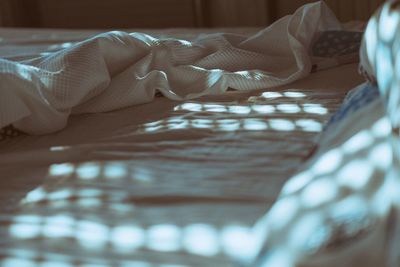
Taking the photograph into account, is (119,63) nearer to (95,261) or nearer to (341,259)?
(95,261)

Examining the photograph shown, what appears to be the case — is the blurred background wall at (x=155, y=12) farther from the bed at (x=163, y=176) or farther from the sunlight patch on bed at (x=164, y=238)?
the sunlight patch on bed at (x=164, y=238)

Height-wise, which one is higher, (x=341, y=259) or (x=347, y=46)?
(x=341, y=259)

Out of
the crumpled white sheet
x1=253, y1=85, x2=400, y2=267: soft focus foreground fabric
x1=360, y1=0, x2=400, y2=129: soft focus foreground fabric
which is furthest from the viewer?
the crumpled white sheet

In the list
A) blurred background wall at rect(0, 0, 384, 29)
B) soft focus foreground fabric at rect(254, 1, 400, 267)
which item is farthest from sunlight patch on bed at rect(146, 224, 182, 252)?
blurred background wall at rect(0, 0, 384, 29)

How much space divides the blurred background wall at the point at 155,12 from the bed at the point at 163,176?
69.7 inches

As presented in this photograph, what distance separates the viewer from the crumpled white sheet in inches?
49.0

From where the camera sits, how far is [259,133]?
113cm

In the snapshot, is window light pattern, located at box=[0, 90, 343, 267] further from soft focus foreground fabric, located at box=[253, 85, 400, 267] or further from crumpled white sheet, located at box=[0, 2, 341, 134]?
crumpled white sheet, located at box=[0, 2, 341, 134]

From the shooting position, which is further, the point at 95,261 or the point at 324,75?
the point at 324,75

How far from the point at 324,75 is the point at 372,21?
2.16ft

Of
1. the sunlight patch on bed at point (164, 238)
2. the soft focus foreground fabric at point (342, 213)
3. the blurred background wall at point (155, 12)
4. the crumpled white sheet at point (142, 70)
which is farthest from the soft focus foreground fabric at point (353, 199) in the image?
the blurred background wall at point (155, 12)

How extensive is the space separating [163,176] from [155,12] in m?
2.56

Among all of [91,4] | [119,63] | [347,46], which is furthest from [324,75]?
[91,4]

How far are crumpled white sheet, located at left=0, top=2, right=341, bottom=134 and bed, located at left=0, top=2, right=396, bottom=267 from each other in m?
0.03
